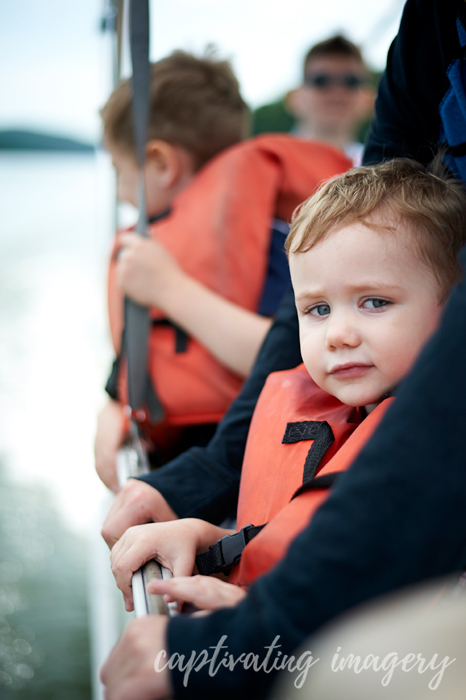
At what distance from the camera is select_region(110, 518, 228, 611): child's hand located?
0.63 m

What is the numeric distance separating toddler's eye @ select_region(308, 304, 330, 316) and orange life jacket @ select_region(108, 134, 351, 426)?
515 mm

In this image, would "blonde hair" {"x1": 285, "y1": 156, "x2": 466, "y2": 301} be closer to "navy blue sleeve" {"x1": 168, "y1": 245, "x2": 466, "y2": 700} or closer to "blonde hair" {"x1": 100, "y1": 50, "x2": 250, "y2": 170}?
"navy blue sleeve" {"x1": 168, "y1": 245, "x2": 466, "y2": 700}

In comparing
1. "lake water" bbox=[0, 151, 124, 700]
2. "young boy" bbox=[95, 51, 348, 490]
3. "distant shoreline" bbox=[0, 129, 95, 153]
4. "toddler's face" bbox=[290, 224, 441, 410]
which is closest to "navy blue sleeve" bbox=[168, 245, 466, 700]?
"toddler's face" bbox=[290, 224, 441, 410]

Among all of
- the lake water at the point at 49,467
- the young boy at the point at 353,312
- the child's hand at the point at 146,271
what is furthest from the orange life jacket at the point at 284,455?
the lake water at the point at 49,467

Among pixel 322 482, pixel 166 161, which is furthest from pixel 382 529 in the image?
pixel 166 161

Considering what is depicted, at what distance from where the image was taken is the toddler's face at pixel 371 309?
615 mm

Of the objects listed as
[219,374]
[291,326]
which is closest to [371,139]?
[291,326]

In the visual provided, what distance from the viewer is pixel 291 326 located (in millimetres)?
876

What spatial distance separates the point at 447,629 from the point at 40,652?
5.94 ft

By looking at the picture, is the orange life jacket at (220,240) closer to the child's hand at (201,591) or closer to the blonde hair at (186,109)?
the blonde hair at (186,109)

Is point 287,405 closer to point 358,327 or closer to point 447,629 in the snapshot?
point 358,327

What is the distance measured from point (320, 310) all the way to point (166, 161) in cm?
86

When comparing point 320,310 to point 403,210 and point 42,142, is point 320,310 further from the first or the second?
point 42,142

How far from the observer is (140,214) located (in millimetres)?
1146
